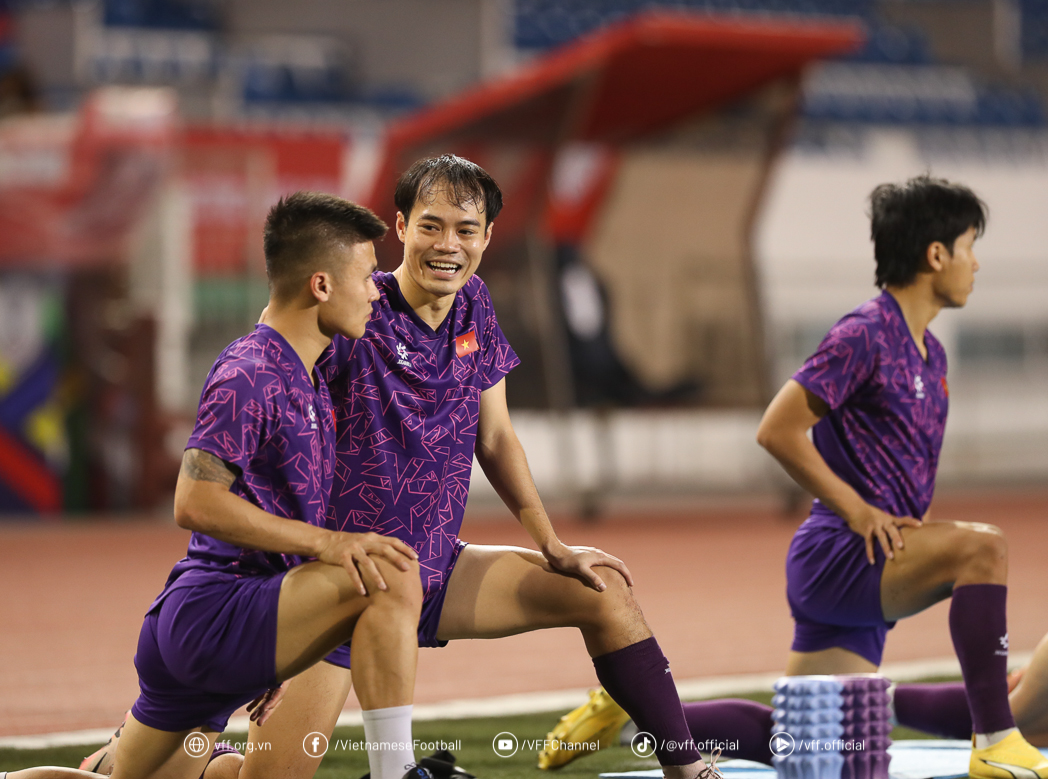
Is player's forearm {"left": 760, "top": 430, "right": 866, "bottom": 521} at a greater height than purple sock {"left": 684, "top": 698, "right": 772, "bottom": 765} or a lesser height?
greater

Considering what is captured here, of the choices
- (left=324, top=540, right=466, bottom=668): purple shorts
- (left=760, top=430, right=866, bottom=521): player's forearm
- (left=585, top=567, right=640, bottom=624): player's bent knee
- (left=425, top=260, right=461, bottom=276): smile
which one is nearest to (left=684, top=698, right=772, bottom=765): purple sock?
(left=760, top=430, right=866, bottom=521): player's forearm

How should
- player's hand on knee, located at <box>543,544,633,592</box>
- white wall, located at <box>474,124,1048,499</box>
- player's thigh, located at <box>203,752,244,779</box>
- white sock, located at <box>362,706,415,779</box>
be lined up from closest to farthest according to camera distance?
white sock, located at <box>362,706,415,779</box> → player's hand on knee, located at <box>543,544,633,592</box> → player's thigh, located at <box>203,752,244,779</box> → white wall, located at <box>474,124,1048,499</box>

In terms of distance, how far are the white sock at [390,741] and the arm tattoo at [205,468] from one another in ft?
1.75

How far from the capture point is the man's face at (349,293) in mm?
2895

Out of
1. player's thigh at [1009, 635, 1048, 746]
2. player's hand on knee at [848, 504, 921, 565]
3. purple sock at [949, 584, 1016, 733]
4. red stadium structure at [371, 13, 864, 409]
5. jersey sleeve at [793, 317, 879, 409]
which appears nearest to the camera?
purple sock at [949, 584, 1016, 733]

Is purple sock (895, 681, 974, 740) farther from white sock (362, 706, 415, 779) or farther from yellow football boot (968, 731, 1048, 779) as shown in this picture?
white sock (362, 706, 415, 779)

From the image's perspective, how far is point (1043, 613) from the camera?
705cm

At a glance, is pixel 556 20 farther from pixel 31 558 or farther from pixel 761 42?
pixel 31 558

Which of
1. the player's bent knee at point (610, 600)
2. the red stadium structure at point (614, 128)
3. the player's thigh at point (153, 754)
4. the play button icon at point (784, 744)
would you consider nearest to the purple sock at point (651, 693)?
the player's bent knee at point (610, 600)

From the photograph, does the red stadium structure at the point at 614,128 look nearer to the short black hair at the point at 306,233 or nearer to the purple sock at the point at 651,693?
the short black hair at the point at 306,233

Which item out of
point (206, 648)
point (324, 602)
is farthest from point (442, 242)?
point (206, 648)

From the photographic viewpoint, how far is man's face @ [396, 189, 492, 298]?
3.15 m

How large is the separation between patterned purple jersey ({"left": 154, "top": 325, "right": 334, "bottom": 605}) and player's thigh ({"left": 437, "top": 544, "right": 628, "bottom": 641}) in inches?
14.8

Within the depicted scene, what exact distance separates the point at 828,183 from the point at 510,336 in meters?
10.3
